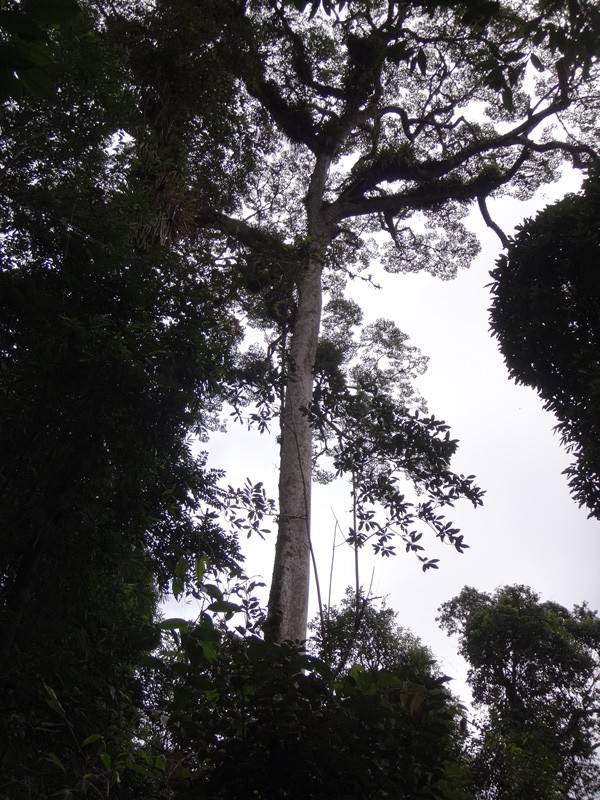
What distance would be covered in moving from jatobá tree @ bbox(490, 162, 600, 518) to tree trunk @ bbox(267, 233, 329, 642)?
7.51 feet

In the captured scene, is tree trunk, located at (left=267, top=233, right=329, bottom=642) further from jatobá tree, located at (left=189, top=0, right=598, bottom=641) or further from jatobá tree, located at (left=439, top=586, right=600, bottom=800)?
jatobá tree, located at (left=439, top=586, right=600, bottom=800)

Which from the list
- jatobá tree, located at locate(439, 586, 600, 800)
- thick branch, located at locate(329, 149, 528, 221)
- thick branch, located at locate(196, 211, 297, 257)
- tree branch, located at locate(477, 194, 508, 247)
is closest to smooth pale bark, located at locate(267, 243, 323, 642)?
thick branch, located at locate(196, 211, 297, 257)

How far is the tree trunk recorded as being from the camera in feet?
16.2

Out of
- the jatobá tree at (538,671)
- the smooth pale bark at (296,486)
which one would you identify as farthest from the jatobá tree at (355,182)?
the jatobá tree at (538,671)

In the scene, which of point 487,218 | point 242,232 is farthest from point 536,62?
point 487,218

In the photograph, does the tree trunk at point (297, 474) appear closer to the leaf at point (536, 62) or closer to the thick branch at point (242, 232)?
the thick branch at point (242, 232)

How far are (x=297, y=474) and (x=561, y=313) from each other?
125 inches

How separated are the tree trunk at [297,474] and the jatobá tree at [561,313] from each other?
2.29m

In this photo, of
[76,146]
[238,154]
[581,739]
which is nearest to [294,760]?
[76,146]

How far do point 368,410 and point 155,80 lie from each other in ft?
12.8

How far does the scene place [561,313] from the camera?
5.70 meters

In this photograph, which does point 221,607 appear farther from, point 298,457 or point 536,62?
point 298,457

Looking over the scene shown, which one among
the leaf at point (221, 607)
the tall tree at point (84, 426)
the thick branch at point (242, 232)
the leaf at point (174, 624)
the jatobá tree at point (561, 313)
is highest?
the thick branch at point (242, 232)

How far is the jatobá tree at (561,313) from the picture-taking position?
515 centimetres
